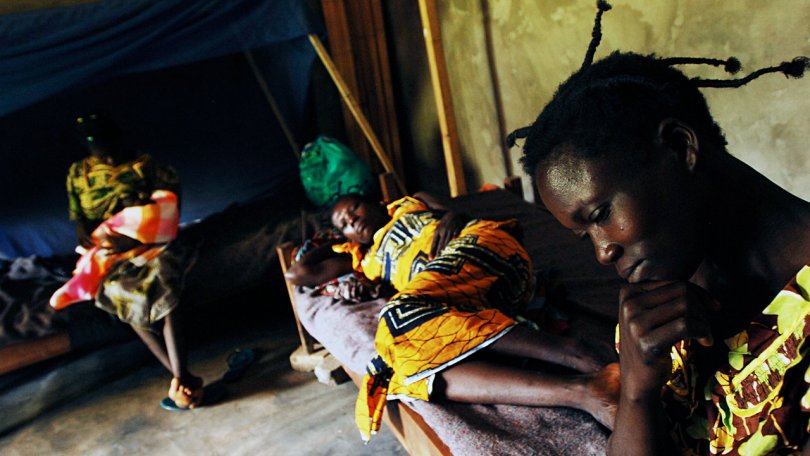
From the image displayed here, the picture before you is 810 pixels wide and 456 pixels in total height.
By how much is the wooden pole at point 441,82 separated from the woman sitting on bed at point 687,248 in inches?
96.4

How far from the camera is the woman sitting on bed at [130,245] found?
9.46 feet

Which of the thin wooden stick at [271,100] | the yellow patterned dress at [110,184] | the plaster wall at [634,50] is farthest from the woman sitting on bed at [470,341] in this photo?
the thin wooden stick at [271,100]

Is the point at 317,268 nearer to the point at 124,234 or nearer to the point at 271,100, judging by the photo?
the point at 124,234

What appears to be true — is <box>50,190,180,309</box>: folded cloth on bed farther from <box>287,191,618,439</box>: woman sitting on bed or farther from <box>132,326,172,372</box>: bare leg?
<box>287,191,618,439</box>: woman sitting on bed

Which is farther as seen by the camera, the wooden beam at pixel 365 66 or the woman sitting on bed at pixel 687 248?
the wooden beam at pixel 365 66

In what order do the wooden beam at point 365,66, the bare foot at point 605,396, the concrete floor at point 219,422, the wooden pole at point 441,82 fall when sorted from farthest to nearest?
the wooden beam at point 365,66 → the wooden pole at point 441,82 → the concrete floor at point 219,422 → the bare foot at point 605,396

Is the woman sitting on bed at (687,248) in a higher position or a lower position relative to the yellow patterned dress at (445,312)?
higher

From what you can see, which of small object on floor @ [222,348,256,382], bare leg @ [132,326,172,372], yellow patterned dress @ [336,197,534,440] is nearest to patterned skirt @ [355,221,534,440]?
yellow patterned dress @ [336,197,534,440]

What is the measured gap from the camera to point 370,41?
4.31m

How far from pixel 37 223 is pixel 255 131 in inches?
60.4

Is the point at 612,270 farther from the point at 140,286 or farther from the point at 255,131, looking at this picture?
the point at 255,131

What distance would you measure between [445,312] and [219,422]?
1599mm

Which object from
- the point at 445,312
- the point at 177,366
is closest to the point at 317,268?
the point at 177,366

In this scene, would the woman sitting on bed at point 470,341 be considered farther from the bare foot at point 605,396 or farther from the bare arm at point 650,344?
the bare arm at point 650,344
